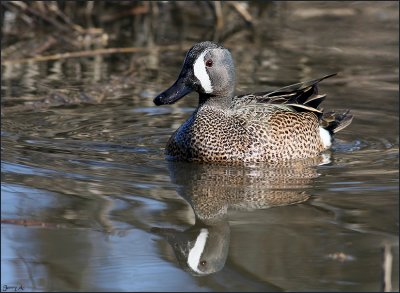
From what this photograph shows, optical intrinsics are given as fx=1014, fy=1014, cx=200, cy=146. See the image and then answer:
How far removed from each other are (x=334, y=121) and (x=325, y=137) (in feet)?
0.89

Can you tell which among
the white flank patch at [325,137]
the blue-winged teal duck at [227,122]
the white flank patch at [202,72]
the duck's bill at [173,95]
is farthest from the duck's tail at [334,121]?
the duck's bill at [173,95]

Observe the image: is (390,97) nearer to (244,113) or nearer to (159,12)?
(244,113)

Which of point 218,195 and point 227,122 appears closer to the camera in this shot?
point 218,195

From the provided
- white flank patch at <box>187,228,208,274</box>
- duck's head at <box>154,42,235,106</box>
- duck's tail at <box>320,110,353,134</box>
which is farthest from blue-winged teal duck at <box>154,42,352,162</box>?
white flank patch at <box>187,228,208,274</box>

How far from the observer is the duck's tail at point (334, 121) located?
8516 mm

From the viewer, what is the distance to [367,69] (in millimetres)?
11062

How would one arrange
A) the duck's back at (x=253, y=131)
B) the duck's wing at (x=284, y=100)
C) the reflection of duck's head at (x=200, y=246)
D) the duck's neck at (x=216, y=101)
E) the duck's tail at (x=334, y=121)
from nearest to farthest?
1. the reflection of duck's head at (x=200, y=246)
2. the duck's back at (x=253, y=131)
3. the duck's neck at (x=216, y=101)
4. the duck's wing at (x=284, y=100)
5. the duck's tail at (x=334, y=121)

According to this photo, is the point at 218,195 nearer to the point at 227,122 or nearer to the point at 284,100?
the point at 227,122

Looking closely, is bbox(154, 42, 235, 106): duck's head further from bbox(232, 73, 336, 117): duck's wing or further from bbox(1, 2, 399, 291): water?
bbox(1, 2, 399, 291): water

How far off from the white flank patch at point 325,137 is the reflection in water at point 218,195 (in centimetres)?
42

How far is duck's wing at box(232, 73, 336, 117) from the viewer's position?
7.98 metres

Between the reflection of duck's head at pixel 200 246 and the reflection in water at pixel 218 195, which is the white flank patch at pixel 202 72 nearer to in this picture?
the reflection in water at pixel 218 195

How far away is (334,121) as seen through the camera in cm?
859

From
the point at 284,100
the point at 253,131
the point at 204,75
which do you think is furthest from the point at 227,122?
the point at 284,100
